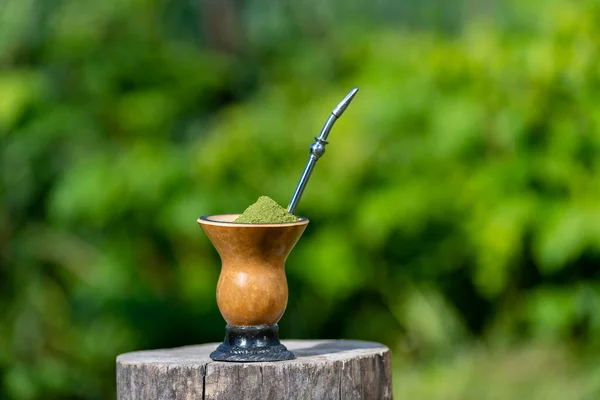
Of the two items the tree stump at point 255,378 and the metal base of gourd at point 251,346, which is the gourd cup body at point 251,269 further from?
the tree stump at point 255,378

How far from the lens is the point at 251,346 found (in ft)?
7.73

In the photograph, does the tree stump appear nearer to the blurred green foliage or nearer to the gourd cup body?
the gourd cup body

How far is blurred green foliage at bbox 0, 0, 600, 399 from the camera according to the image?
480cm

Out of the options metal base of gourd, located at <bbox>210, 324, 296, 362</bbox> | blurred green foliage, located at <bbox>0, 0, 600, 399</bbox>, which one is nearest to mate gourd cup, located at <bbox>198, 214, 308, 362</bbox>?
metal base of gourd, located at <bbox>210, 324, 296, 362</bbox>

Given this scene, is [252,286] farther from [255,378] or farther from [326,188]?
[326,188]

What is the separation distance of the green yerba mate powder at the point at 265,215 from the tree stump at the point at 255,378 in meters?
0.36

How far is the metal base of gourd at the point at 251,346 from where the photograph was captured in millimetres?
2346

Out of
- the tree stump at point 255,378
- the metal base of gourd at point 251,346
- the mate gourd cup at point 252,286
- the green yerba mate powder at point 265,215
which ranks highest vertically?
the green yerba mate powder at point 265,215

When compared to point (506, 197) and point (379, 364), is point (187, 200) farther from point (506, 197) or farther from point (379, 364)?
point (379, 364)

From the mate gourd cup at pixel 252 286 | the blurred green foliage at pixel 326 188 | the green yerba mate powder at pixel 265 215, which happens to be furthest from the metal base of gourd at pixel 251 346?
the blurred green foliage at pixel 326 188

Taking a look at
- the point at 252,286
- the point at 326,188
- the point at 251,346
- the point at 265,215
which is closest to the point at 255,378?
the point at 251,346

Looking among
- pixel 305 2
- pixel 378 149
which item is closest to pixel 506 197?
pixel 378 149

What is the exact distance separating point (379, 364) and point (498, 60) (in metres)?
2.85

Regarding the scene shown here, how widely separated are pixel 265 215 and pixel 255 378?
41cm
